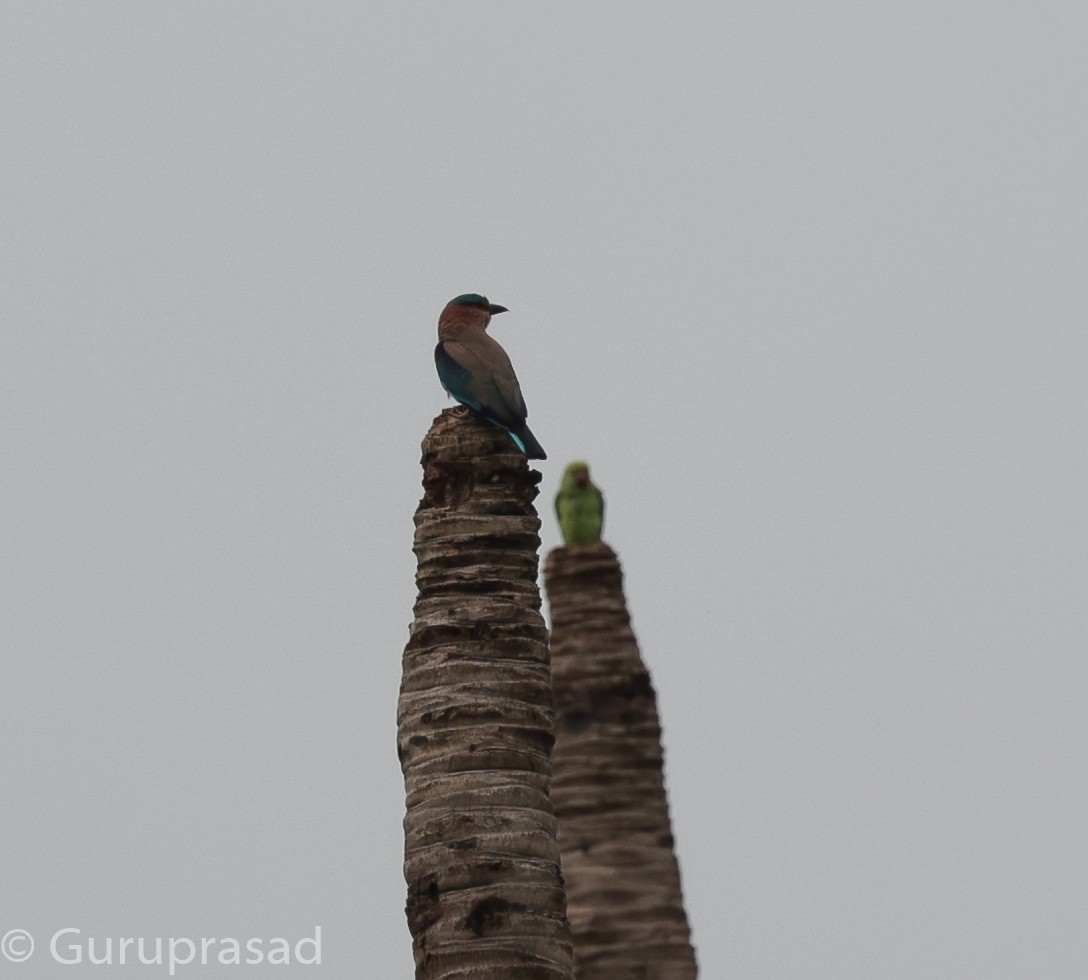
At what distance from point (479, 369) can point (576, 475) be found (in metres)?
4.16

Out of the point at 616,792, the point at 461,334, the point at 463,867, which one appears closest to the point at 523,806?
the point at 463,867

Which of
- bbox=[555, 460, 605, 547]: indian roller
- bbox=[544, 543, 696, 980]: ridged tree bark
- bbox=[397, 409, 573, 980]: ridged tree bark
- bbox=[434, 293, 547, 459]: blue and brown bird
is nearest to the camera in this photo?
bbox=[397, 409, 573, 980]: ridged tree bark

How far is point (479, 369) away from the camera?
12.0 metres

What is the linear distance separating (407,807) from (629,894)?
380 centimetres

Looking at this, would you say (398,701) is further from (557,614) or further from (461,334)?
(557,614)

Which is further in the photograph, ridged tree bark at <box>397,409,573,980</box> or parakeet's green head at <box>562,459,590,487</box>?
parakeet's green head at <box>562,459,590,487</box>

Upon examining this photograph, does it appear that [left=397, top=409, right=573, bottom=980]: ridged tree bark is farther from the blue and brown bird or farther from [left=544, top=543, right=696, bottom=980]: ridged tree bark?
[left=544, top=543, right=696, bottom=980]: ridged tree bark

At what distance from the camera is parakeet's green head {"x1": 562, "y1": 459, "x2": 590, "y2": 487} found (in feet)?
52.7

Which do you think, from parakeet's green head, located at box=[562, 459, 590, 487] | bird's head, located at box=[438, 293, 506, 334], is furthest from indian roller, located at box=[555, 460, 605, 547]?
bird's head, located at box=[438, 293, 506, 334]

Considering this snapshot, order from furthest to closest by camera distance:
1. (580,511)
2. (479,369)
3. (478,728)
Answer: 1. (580,511)
2. (479,369)
3. (478,728)

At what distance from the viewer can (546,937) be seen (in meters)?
10.4

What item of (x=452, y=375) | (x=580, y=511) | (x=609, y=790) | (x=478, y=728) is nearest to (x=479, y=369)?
(x=452, y=375)

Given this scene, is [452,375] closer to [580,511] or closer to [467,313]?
[467,313]

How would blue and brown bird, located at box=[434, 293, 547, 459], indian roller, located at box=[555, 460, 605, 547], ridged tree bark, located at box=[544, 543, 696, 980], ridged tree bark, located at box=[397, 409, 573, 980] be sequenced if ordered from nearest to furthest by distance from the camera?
ridged tree bark, located at box=[397, 409, 573, 980] → blue and brown bird, located at box=[434, 293, 547, 459] → ridged tree bark, located at box=[544, 543, 696, 980] → indian roller, located at box=[555, 460, 605, 547]
